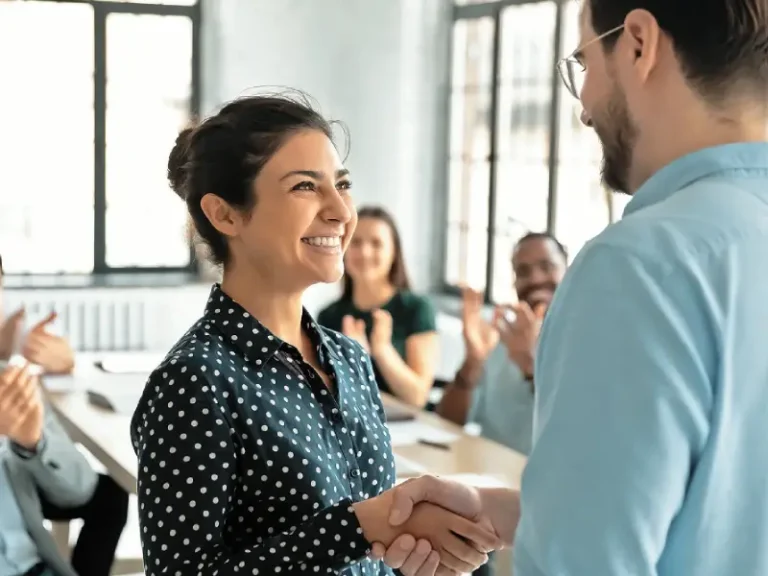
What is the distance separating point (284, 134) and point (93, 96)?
5.13 meters

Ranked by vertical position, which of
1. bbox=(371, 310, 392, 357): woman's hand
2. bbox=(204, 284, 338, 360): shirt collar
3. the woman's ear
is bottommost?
bbox=(371, 310, 392, 357): woman's hand

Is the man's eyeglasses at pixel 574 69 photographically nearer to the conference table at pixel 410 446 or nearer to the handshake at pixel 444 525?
the handshake at pixel 444 525

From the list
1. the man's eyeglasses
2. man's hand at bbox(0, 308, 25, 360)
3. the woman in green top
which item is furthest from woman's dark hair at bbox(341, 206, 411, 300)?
the man's eyeglasses

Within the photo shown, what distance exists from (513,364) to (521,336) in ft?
0.54

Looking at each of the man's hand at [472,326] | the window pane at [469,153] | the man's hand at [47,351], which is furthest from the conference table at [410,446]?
the window pane at [469,153]

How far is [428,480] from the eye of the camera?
1.48m

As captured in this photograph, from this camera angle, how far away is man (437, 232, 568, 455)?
3.11 metres

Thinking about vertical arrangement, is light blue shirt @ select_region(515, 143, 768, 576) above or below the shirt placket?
above

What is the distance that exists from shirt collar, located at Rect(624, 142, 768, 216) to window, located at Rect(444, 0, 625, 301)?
426 cm

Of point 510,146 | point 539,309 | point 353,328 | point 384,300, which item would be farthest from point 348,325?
point 510,146

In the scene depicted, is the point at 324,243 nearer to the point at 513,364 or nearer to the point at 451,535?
the point at 451,535

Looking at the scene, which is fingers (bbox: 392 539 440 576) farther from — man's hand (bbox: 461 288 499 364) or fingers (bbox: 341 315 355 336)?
fingers (bbox: 341 315 355 336)

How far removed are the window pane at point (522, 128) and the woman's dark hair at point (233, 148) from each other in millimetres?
4345

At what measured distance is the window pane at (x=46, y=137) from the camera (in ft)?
20.5
